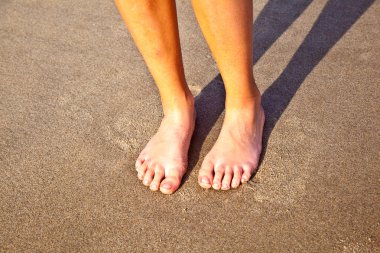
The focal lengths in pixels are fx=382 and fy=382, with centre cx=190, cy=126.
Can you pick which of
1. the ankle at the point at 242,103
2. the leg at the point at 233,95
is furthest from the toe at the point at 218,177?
the ankle at the point at 242,103

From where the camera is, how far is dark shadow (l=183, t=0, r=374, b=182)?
1.39 m

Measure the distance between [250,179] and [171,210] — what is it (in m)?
0.26

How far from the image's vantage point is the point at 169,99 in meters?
1.27

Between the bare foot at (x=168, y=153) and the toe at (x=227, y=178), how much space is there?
13cm

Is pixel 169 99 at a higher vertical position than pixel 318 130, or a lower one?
higher

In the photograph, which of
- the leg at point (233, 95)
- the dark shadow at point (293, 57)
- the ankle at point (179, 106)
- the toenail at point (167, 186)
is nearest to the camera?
the leg at point (233, 95)

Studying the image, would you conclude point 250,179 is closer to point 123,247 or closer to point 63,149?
point 123,247

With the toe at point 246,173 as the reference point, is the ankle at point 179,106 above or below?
above

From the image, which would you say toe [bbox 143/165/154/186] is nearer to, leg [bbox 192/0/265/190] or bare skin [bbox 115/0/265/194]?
bare skin [bbox 115/0/265/194]

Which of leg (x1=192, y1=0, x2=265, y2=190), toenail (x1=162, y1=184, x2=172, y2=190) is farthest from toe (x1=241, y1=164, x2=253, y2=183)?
toenail (x1=162, y1=184, x2=172, y2=190)

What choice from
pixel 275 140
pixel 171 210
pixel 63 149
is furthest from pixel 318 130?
pixel 63 149

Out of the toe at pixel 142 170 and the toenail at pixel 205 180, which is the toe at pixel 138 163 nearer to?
the toe at pixel 142 170

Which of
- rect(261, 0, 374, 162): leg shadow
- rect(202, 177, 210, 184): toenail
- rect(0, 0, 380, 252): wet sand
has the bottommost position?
rect(261, 0, 374, 162): leg shadow

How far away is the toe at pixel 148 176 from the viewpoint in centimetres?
118
